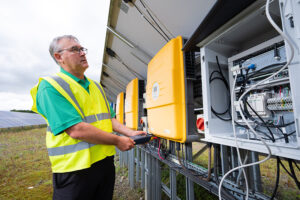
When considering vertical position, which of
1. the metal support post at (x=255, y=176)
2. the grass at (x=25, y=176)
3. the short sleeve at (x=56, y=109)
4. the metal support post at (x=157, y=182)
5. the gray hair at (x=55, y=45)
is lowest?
the grass at (x=25, y=176)

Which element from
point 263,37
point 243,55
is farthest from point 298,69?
point 263,37

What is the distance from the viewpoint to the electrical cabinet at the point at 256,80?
543 mm

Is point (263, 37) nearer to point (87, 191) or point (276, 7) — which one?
point (276, 7)

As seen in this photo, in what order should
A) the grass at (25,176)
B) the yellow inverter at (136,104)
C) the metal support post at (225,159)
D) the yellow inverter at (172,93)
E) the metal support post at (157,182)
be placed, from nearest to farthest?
the yellow inverter at (172,93), the metal support post at (225,159), the metal support post at (157,182), the yellow inverter at (136,104), the grass at (25,176)

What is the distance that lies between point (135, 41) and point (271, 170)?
3.33 m

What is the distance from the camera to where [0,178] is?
379 cm

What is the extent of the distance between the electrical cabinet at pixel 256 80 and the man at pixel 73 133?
0.69 meters

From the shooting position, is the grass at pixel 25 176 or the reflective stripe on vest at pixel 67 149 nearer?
the reflective stripe on vest at pixel 67 149

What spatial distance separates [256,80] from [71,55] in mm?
1249

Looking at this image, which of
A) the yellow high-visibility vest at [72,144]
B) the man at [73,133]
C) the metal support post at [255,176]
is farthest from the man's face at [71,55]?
the metal support post at [255,176]

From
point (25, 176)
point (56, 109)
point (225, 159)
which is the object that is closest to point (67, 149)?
point (56, 109)

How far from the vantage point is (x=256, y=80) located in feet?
3.04

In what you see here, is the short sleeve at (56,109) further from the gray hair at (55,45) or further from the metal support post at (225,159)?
the metal support post at (225,159)

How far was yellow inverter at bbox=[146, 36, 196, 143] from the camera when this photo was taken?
111cm
